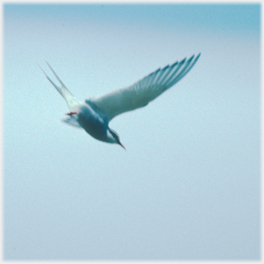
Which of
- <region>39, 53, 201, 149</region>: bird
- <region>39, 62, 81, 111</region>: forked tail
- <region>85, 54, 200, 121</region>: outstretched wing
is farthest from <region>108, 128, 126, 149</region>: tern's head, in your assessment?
<region>39, 62, 81, 111</region>: forked tail

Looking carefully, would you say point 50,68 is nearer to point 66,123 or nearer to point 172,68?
point 66,123

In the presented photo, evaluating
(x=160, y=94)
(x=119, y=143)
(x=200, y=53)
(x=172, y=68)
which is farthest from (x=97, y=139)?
(x=200, y=53)

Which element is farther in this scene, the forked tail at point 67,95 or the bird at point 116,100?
the forked tail at point 67,95

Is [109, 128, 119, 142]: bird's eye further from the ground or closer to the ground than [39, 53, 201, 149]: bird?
closer to the ground

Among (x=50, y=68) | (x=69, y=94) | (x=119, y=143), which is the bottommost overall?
(x=119, y=143)

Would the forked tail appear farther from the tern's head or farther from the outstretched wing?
the tern's head

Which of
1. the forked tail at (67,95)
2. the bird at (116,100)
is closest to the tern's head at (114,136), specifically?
the bird at (116,100)

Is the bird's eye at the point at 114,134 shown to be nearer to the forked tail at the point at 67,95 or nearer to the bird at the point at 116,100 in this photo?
the bird at the point at 116,100

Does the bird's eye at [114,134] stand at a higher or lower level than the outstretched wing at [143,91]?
lower

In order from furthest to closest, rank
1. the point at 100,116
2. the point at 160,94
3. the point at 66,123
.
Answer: the point at 66,123 < the point at 100,116 < the point at 160,94
